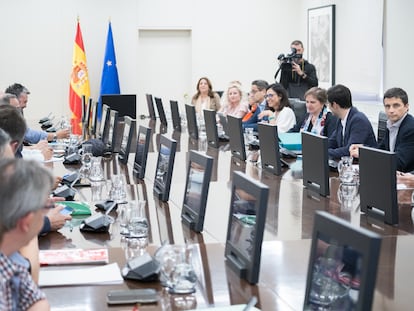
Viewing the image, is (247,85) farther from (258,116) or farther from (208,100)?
(258,116)

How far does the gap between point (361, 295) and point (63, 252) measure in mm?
1392

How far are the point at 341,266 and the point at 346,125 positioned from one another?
3.80 meters

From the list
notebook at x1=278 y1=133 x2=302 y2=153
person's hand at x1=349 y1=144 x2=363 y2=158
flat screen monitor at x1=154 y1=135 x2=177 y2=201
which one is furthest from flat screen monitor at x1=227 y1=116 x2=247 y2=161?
flat screen monitor at x1=154 y1=135 x2=177 y2=201

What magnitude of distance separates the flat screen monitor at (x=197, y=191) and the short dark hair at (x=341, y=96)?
94.8 inches

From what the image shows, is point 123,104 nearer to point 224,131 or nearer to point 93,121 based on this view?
point 93,121

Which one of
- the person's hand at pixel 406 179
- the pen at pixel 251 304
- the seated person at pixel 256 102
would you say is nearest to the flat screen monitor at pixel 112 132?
the seated person at pixel 256 102

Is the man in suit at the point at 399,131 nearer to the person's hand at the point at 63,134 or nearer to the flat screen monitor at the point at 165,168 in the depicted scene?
the flat screen monitor at the point at 165,168

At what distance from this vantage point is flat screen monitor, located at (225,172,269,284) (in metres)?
2.39

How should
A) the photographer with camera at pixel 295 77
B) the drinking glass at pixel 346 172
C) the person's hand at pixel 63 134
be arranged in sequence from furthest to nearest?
the photographer with camera at pixel 295 77, the person's hand at pixel 63 134, the drinking glass at pixel 346 172

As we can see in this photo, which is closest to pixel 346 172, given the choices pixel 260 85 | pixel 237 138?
pixel 237 138

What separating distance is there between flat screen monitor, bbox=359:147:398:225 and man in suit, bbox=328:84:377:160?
66.4 inches

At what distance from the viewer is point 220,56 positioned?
491 inches

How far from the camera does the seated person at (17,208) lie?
154 cm

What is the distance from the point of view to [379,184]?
3518 mm
